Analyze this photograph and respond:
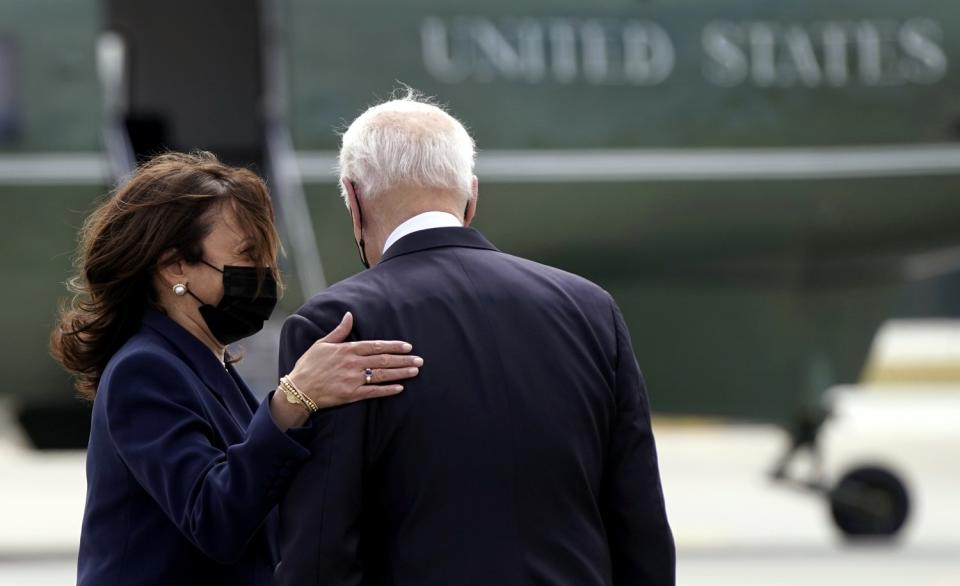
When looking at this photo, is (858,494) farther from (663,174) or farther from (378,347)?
(378,347)

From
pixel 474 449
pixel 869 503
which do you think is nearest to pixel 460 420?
pixel 474 449

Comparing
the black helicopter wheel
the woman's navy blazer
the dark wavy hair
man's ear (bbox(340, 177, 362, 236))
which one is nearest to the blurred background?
the black helicopter wheel

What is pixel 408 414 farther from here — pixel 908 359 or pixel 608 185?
pixel 908 359

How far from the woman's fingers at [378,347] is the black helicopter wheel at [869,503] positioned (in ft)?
18.5

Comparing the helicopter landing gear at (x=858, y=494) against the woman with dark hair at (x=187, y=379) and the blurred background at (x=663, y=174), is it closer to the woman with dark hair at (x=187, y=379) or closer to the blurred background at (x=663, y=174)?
the blurred background at (x=663, y=174)

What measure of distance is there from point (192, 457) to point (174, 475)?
0.12ft

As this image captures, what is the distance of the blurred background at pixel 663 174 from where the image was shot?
6.67 m

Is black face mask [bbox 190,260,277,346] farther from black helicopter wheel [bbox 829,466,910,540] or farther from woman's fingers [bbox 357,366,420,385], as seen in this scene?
black helicopter wheel [bbox 829,466,910,540]

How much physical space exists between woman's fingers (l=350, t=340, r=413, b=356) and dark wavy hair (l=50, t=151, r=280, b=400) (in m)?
0.38

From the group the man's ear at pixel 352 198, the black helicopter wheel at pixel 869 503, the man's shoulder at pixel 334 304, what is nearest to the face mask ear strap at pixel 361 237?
the man's ear at pixel 352 198

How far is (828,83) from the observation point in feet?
22.9

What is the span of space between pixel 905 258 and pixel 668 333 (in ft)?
3.91

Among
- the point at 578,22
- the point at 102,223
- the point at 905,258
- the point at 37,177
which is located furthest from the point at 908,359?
the point at 102,223

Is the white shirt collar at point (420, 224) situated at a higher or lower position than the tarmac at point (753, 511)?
higher
